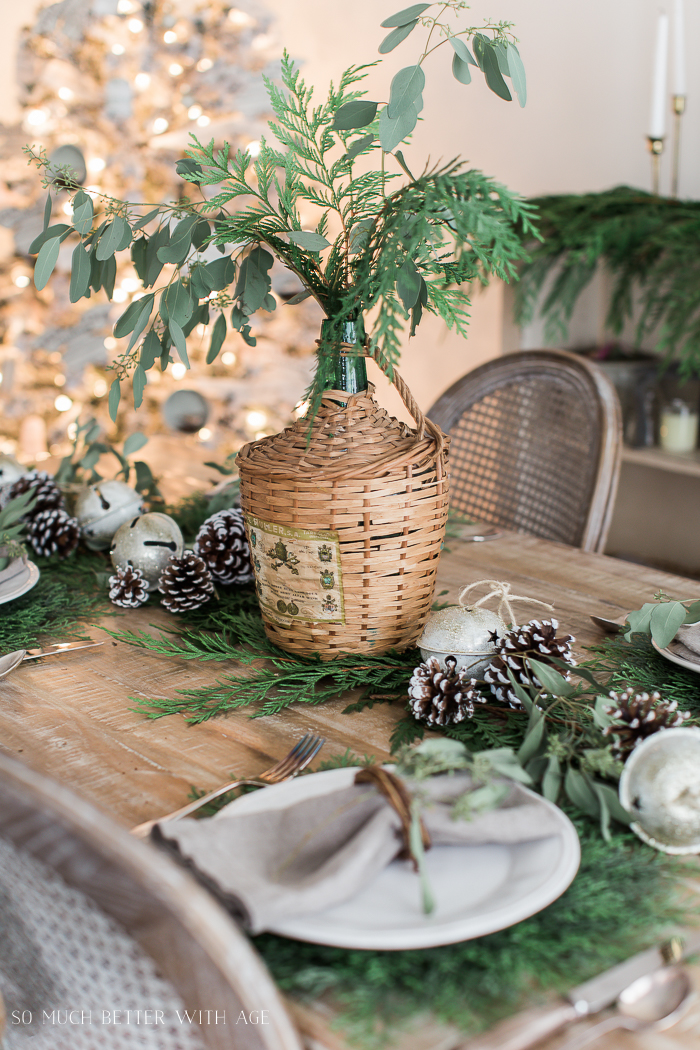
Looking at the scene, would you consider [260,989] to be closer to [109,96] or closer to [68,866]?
[68,866]

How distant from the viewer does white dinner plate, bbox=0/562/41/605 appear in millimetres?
890

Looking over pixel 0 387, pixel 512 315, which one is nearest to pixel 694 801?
pixel 512 315

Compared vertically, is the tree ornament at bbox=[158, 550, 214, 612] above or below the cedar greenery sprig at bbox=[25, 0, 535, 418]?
below

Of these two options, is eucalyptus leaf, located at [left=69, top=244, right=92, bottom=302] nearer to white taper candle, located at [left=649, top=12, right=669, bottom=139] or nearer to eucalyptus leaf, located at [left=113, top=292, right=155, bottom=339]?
eucalyptus leaf, located at [left=113, top=292, right=155, bottom=339]

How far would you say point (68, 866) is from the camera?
0.37 meters

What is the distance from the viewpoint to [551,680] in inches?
A: 25.3

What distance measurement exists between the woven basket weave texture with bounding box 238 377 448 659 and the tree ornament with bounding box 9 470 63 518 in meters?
0.45

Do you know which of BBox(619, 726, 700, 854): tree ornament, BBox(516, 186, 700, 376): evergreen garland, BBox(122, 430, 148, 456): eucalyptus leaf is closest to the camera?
BBox(619, 726, 700, 854): tree ornament

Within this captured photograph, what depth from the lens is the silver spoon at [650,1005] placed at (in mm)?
398

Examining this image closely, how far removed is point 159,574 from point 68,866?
1.93 ft

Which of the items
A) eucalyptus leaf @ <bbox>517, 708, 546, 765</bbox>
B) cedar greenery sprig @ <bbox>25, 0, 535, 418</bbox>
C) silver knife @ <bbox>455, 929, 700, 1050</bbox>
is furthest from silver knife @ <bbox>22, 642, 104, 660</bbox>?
silver knife @ <bbox>455, 929, 700, 1050</bbox>

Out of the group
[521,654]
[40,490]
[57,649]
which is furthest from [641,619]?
[40,490]

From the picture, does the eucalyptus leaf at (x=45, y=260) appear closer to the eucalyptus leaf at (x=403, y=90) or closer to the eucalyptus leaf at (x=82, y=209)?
the eucalyptus leaf at (x=82, y=209)

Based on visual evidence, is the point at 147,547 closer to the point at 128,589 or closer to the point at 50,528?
the point at 128,589
